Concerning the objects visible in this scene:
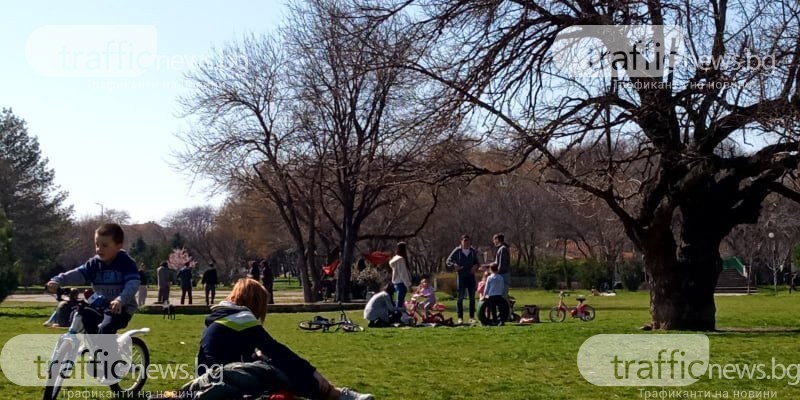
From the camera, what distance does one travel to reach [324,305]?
3325 cm

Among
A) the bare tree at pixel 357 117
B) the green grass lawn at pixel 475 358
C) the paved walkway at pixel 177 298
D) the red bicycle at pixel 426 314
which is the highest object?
the bare tree at pixel 357 117

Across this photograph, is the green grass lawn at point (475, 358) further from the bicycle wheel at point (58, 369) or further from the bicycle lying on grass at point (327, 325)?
the bicycle wheel at point (58, 369)

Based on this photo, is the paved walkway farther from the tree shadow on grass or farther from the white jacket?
the tree shadow on grass

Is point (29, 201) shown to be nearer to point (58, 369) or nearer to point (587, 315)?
point (587, 315)

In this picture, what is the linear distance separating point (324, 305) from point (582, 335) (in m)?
18.6

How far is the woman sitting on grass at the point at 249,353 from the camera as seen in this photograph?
6.59 meters

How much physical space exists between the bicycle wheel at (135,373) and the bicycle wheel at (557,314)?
48.9 feet

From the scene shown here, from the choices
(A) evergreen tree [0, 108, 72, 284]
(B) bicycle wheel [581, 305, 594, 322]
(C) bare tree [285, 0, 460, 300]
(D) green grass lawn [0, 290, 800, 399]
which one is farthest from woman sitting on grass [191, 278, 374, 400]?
(A) evergreen tree [0, 108, 72, 284]

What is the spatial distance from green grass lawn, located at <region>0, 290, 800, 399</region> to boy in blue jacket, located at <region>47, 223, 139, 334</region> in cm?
91

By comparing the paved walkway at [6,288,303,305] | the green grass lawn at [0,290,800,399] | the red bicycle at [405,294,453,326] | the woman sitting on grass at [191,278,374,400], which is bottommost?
the paved walkway at [6,288,303,305]

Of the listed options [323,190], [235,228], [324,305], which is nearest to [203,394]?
[324,305]

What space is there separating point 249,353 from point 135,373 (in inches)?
117

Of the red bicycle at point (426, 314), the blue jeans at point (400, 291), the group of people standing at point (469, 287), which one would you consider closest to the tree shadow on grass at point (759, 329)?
the group of people standing at point (469, 287)

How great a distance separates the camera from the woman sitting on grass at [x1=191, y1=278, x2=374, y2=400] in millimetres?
6594
